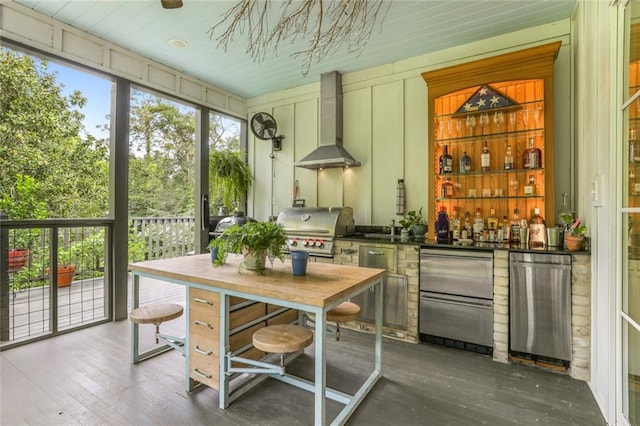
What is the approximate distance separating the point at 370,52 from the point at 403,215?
1.94 metres

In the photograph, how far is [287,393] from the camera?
2.12 metres

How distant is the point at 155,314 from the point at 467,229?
2.97 m

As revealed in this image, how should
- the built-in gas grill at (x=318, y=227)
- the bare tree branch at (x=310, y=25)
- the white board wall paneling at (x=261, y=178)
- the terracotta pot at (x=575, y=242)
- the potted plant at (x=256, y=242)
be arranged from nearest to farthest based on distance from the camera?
1. the potted plant at (x=256, y=242)
2. the terracotta pot at (x=575, y=242)
3. the bare tree branch at (x=310, y=25)
4. the built-in gas grill at (x=318, y=227)
5. the white board wall paneling at (x=261, y=178)

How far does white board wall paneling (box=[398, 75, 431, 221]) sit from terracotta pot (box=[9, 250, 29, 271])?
409cm

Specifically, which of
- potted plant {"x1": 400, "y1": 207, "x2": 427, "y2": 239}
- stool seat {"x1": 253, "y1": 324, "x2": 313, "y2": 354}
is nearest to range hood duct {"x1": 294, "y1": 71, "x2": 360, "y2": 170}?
potted plant {"x1": 400, "y1": 207, "x2": 427, "y2": 239}

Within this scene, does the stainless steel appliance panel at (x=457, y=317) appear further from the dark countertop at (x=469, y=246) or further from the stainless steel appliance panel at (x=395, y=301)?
the dark countertop at (x=469, y=246)

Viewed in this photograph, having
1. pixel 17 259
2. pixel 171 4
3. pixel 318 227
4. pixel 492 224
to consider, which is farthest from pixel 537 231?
pixel 17 259

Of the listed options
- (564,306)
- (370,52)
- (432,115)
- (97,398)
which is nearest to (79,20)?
(370,52)

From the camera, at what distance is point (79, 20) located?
299 centimetres

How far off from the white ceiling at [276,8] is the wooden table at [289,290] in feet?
7.45

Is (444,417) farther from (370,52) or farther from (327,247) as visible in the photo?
(370,52)

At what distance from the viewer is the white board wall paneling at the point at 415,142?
3668 millimetres

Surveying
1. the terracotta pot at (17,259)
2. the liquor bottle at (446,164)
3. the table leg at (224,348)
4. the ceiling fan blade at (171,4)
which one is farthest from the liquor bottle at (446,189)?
the terracotta pot at (17,259)

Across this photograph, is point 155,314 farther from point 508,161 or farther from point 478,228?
point 508,161
